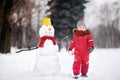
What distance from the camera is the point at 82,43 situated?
9.52 m

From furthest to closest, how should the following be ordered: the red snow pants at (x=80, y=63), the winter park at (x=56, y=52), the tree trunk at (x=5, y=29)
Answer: the tree trunk at (x=5, y=29) < the winter park at (x=56, y=52) < the red snow pants at (x=80, y=63)

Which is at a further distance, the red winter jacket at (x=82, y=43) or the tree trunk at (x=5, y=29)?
the tree trunk at (x=5, y=29)

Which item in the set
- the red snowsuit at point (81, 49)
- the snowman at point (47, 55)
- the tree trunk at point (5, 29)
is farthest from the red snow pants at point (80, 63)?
the tree trunk at point (5, 29)

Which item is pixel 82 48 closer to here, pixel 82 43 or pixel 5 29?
pixel 82 43

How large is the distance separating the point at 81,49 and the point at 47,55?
1.05 meters

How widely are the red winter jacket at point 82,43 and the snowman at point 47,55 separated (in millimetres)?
717

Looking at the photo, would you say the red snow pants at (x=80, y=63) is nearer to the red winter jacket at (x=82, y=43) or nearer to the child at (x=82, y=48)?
the child at (x=82, y=48)

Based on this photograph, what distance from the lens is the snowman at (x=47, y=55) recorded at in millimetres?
9625

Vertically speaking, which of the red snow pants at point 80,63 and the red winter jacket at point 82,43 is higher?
the red winter jacket at point 82,43

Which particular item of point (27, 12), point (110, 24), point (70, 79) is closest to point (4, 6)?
point (27, 12)

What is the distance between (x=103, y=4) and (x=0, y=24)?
50.7m

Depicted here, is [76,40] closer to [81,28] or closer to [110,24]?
[81,28]

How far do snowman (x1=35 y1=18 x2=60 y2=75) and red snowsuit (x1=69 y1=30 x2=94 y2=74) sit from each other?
2.11 ft

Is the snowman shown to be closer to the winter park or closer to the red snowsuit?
the winter park
